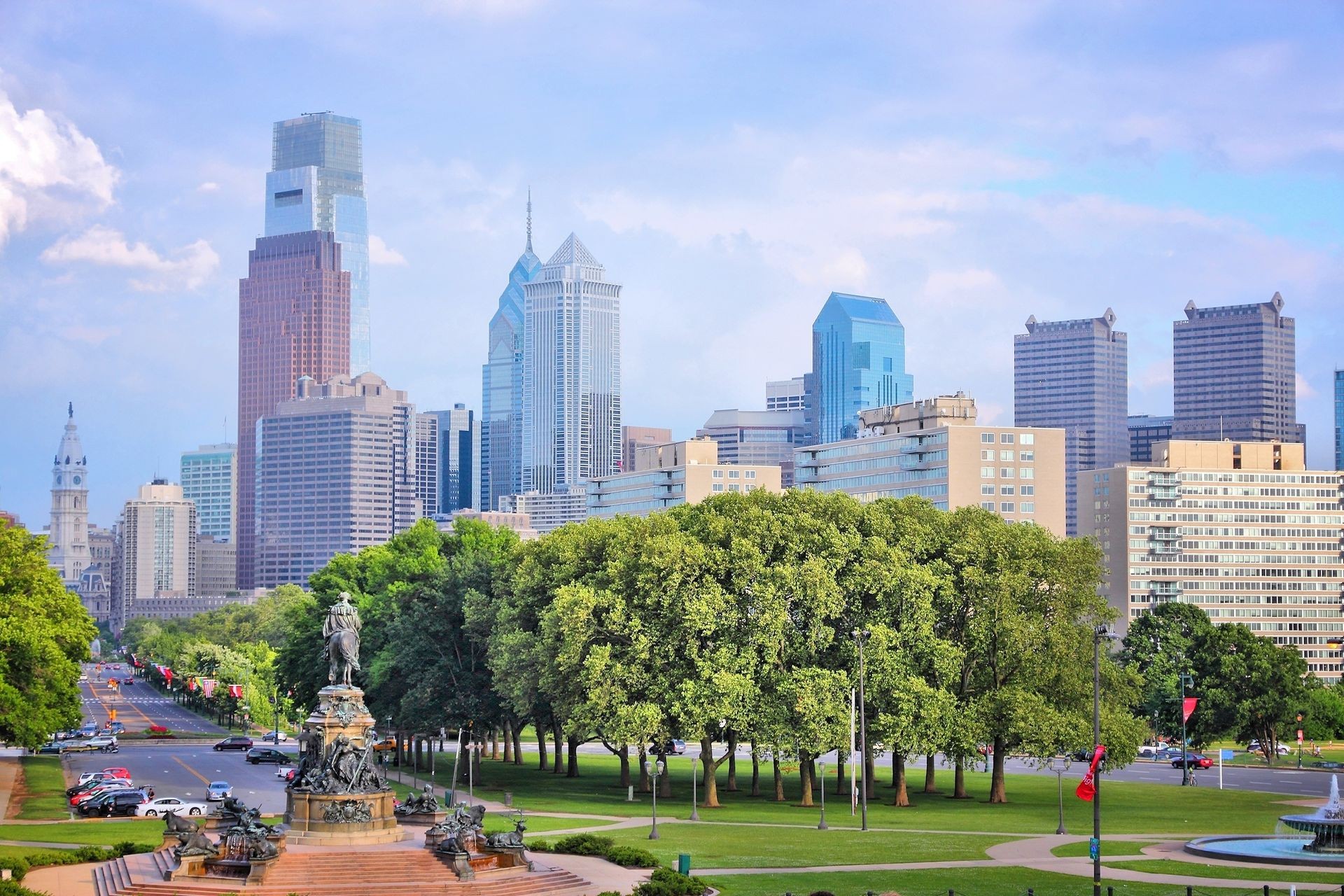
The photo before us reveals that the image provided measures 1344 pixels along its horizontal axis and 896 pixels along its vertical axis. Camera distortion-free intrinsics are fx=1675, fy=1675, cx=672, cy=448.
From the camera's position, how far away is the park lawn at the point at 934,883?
175ft

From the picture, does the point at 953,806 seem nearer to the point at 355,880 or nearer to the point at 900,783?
the point at 900,783

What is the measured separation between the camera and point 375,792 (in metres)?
59.2

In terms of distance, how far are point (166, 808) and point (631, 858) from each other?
30.5 m

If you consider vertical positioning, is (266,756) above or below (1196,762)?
above

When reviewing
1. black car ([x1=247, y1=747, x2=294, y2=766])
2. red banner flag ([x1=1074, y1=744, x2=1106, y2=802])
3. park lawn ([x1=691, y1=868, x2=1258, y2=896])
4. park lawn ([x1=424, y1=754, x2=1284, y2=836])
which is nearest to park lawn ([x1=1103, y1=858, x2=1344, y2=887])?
red banner flag ([x1=1074, y1=744, x2=1106, y2=802])

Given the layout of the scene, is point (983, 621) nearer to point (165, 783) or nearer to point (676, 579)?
point (676, 579)

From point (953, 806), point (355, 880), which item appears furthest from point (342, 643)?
point (953, 806)

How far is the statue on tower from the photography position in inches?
2477

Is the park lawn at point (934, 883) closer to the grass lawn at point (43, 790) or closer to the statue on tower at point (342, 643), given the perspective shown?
the statue on tower at point (342, 643)

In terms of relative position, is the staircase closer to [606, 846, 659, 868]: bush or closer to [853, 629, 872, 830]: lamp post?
[606, 846, 659, 868]: bush

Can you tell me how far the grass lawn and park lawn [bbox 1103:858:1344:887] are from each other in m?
48.5

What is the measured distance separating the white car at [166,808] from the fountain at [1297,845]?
44908 millimetres

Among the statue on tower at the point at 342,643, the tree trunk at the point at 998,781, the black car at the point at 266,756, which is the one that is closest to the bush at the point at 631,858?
the statue on tower at the point at 342,643

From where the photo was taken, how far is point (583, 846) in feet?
205
